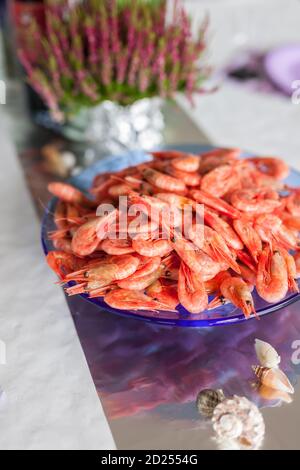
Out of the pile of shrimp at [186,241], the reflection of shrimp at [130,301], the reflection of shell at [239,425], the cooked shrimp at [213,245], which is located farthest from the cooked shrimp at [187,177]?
the reflection of shell at [239,425]

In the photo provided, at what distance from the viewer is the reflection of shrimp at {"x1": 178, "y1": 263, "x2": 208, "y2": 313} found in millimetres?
718

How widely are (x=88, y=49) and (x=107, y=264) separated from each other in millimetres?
655

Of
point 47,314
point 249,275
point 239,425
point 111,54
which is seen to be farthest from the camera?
point 111,54

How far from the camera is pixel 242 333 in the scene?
0.83 metres

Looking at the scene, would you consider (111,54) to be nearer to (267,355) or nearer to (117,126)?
(117,126)

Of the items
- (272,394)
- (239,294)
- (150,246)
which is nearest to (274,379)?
(272,394)

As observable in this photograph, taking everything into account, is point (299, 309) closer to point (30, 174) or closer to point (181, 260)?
point (181, 260)

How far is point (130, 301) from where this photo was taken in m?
0.73

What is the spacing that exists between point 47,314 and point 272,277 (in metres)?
0.35

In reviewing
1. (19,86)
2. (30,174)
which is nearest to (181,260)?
(30,174)

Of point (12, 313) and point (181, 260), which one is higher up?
point (181, 260)

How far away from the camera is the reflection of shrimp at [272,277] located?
2.43 ft

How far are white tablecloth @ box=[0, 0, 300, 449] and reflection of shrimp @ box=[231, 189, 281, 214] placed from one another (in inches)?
11.9

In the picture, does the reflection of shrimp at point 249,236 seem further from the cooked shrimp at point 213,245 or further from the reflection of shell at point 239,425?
the reflection of shell at point 239,425
